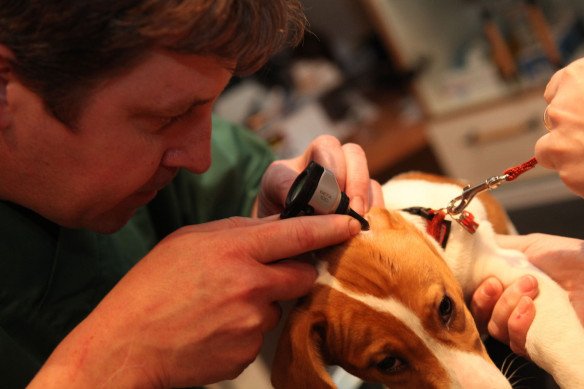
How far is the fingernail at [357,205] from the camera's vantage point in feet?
3.45

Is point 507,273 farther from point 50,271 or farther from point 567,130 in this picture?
point 50,271

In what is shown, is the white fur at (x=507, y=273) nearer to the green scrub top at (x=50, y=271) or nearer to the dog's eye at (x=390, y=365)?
the dog's eye at (x=390, y=365)

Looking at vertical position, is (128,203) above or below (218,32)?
below

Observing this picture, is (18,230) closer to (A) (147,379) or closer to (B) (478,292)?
(A) (147,379)

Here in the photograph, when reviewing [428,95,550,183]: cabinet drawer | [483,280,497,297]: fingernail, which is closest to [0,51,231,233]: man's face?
[483,280,497,297]: fingernail

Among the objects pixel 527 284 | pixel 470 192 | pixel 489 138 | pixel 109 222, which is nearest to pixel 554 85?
pixel 470 192

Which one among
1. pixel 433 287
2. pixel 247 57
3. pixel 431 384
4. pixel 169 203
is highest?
pixel 247 57

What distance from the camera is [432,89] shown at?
8.74ft

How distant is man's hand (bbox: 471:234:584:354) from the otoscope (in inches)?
13.1

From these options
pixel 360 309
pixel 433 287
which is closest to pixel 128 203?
pixel 360 309

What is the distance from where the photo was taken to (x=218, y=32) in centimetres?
81

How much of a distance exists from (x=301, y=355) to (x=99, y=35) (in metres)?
0.56

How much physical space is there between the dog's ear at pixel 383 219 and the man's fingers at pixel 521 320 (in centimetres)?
24

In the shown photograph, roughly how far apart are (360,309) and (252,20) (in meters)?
0.47
